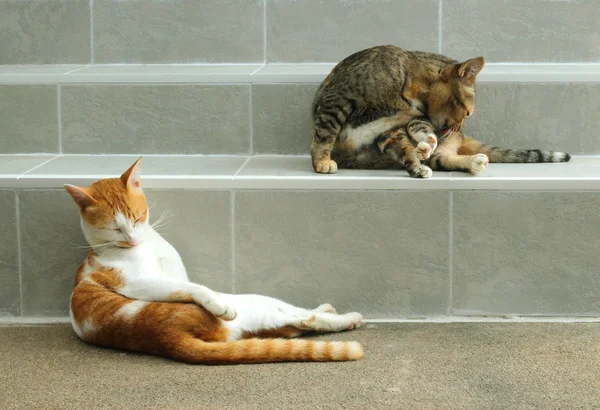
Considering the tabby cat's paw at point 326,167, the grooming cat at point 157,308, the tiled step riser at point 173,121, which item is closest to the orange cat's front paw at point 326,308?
the grooming cat at point 157,308

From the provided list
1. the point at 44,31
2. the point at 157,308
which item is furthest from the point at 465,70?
the point at 44,31

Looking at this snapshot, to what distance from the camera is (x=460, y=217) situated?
2506 millimetres

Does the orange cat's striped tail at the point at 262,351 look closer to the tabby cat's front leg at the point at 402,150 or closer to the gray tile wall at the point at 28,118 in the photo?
the tabby cat's front leg at the point at 402,150

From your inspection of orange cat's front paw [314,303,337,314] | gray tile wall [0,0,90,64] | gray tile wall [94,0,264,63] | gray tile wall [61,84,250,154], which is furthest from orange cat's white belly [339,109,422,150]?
gray tile wall [0,0,90,64]

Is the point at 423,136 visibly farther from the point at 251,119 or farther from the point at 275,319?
the point at 275,319

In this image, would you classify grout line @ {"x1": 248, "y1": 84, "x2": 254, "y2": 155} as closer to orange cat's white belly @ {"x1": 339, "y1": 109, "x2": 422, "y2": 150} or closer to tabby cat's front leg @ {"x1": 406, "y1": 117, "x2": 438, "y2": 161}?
orange cat's white belly @ {"x1": 339, "y1": 109, "x2": 422, "y2": 150}

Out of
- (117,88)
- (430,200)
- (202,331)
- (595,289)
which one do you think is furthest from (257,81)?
(595,289)

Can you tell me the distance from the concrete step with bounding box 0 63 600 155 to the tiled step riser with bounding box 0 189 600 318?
17.3 inches

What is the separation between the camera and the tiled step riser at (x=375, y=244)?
2.50 meters

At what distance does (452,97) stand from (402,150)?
234 millimetres

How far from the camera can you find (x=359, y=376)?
2.11m

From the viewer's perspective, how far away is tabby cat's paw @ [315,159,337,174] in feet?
8.60

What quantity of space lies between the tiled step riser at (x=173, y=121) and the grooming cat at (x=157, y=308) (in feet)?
1.76

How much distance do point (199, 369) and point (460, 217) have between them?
2.87 feet
